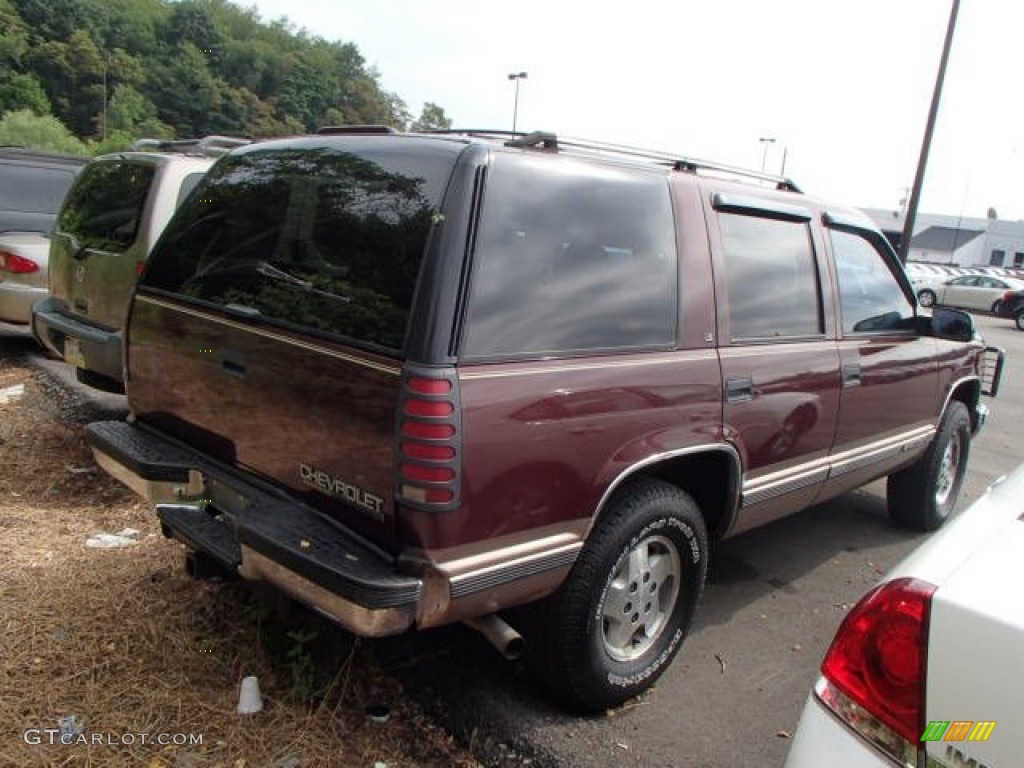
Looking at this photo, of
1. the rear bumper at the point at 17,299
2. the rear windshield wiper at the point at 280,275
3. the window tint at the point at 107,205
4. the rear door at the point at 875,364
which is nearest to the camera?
the rear windshield wiper at the point at 280,275

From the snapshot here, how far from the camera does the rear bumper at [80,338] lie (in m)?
4.61

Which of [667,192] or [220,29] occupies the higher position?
[220,29]

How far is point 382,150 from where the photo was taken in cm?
261

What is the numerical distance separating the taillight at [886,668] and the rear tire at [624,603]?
1024 millimetres

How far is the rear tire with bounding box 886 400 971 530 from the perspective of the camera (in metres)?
4.88

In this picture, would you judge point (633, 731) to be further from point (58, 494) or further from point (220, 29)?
point (220, 29)

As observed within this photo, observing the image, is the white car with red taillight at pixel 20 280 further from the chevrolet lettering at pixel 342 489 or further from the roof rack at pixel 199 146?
the chevrolet lettering at pixel 342 489

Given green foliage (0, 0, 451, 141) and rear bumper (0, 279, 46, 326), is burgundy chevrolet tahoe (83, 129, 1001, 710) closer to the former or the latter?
rear bumper (0, 279, 46, 326)

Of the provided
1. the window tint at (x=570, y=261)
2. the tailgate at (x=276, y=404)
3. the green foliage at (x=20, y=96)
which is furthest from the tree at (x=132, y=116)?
the window tint at (x=570, y=261)

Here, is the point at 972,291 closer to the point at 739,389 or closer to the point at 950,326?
the point at 950,326

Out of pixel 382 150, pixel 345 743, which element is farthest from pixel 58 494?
pixel 382 150

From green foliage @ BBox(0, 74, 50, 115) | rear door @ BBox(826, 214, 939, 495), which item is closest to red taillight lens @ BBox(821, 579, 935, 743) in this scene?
rear door @ BBox(826, 214, 939, 495)

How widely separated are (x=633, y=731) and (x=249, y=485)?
161cm

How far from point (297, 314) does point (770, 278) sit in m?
2.00
